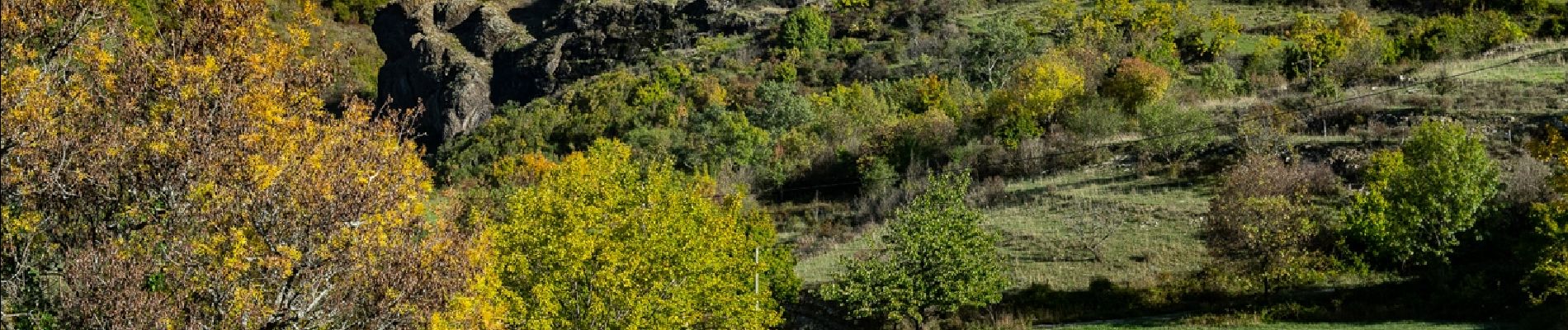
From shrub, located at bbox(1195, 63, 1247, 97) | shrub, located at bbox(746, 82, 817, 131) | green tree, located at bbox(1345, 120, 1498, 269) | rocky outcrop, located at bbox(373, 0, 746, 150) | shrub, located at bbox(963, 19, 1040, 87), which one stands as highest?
green tree, located at bbox(1345, 120, 1498, 269)

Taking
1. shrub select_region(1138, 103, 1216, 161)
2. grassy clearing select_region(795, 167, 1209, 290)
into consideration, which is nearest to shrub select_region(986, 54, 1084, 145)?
grassy clearing select_region(795, 167, 1209, 290)

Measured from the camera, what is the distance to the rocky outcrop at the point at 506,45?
14862cm

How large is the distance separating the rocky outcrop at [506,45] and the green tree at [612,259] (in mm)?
115425

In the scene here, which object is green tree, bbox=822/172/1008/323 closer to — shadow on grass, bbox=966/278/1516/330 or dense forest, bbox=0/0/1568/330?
A: dense forest, bbox=0/0/1568/330

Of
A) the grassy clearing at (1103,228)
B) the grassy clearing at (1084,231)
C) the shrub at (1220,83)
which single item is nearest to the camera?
the grassy clearing at (1103,228)

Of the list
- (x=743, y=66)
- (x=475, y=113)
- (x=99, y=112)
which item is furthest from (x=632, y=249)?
(x=475, y=113)

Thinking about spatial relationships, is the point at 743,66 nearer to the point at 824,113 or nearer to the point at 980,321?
the point at 824,113

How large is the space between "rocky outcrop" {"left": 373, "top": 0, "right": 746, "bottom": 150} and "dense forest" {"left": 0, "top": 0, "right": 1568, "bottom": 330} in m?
37.2

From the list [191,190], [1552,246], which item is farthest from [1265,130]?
[191,190]

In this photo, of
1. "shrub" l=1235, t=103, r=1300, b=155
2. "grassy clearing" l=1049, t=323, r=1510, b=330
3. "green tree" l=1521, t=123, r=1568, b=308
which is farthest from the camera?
"shrub" l=1235, t=103, r=1300, b=155

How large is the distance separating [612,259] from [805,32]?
102 meters

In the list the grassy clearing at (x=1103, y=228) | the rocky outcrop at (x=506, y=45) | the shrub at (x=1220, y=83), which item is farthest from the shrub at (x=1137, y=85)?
the rocky outcrop at (x=506, y=45)

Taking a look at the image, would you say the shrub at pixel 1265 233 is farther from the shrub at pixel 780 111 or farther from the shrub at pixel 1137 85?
the shrub at pixel 780 111

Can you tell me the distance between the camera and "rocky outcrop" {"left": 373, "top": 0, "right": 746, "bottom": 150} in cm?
14862
